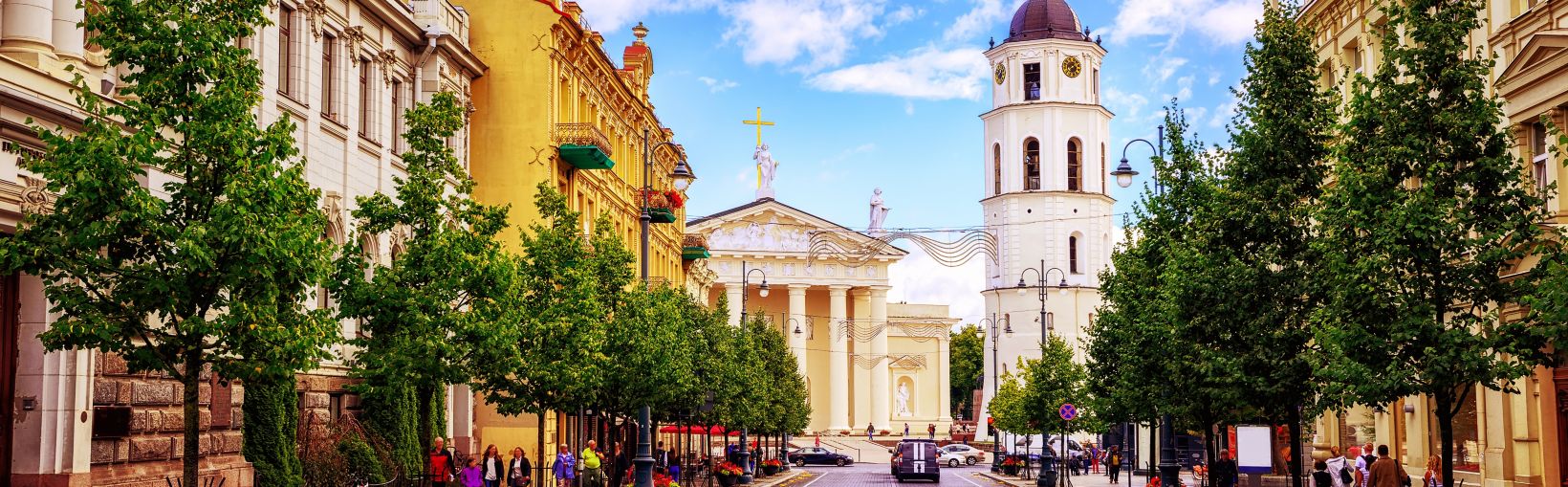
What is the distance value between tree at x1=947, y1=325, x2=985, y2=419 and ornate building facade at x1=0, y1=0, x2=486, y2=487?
440 feet

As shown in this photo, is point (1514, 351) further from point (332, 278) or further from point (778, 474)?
point (778, 474)

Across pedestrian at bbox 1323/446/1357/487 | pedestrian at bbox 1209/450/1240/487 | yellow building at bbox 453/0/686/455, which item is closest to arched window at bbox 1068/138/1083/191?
yellow building at bbox 453/0/686/455

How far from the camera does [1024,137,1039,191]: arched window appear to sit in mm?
111438

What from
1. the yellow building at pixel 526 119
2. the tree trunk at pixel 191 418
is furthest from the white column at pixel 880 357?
the tree trunk at pixel 191 418

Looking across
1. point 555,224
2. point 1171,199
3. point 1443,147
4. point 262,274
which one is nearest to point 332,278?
point 262,274

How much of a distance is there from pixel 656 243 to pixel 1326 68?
3401 cm

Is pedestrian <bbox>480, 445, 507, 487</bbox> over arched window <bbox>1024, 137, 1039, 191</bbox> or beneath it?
beneath

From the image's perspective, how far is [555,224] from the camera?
113 feet

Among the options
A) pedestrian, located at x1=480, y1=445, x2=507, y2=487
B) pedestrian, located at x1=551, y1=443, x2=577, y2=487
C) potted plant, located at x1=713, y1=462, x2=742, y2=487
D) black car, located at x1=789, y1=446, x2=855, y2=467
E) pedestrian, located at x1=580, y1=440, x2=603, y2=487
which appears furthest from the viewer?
black car, located at x1=789, y1=446, x2=855, y2=467

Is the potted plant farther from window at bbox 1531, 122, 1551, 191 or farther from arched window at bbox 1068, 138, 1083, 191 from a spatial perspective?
arched window at bbox 1068, 138, 1083, 191

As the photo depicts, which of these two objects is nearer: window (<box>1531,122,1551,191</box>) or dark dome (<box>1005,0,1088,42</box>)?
window (<box>1531,122,1551,191</box>)

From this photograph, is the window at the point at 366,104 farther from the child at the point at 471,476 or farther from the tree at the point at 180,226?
the tree at the point at 180,226

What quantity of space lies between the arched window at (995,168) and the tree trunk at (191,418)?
323 ft

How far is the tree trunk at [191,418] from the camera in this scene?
1611cm
